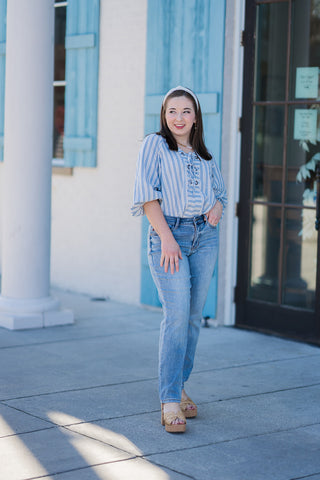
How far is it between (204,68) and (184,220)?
9.16 feet

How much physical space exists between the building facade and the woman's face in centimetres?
213

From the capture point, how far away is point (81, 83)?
7699 millimetres

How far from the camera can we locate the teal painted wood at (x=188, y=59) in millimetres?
6375

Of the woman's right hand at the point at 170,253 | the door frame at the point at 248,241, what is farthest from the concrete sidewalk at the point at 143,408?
the woman's right hand at the point at 170,253

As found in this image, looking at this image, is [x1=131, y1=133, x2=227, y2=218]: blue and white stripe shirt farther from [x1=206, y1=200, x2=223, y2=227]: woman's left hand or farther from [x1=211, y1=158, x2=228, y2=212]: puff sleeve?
[x1=211, y1=158, x2=228, y2=212]: puff sleeve

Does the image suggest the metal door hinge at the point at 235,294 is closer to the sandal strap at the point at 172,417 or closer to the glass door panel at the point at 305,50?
the glass door panel at the point at 305,50

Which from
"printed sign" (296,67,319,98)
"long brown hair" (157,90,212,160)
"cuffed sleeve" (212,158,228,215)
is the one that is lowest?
"cuffed sleeve" (212,158,228,215)

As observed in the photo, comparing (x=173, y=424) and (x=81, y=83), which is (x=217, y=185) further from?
(x=81, y=83)

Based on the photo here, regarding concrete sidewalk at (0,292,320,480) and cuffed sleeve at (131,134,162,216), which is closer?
concrete sidewalk at (0,292,320,480)

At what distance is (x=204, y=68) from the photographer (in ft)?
21.2

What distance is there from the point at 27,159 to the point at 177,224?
2563 mm

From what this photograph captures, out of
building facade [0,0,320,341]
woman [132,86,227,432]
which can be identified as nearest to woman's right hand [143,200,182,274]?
woman [132,86,227,432]

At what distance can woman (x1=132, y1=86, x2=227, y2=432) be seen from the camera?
3891 millimetres

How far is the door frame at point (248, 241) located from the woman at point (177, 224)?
220cm
